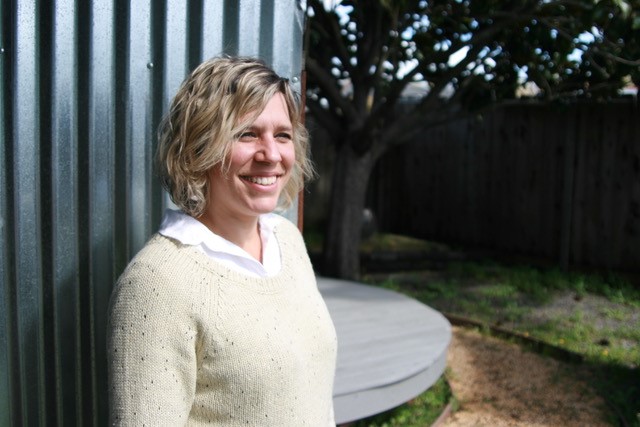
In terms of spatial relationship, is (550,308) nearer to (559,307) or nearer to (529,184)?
(559,307)

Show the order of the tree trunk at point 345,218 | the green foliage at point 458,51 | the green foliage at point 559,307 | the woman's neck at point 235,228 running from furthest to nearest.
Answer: the tree trunk at point 345,218 < the green foliage at point 458,51 < the green foliage at point 559,307 < the woman's neck at point 235,228

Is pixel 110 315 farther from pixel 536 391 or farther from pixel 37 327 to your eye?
pixel 536 391

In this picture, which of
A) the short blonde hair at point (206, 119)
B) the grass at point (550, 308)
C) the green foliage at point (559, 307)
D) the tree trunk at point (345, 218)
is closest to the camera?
the short blonde hair at point (206, 119)

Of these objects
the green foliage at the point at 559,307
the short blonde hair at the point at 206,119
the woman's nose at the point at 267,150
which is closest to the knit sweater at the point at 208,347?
the short blonde hair at the point at 206,119

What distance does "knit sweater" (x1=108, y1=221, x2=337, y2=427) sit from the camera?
118 cm

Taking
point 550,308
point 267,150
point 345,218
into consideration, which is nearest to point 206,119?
point 267,150

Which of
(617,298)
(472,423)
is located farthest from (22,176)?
(617,298)

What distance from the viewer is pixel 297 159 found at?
162 cm

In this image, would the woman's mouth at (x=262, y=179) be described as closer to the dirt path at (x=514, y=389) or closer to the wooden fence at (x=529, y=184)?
the dirt path at (x=514, y=389)

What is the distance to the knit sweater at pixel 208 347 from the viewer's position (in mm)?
1185

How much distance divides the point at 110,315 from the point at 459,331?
453 centimetres

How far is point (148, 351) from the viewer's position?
1178 millimetres

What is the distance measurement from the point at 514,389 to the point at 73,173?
3370 mm

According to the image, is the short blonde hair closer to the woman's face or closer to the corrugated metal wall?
the woman's face
